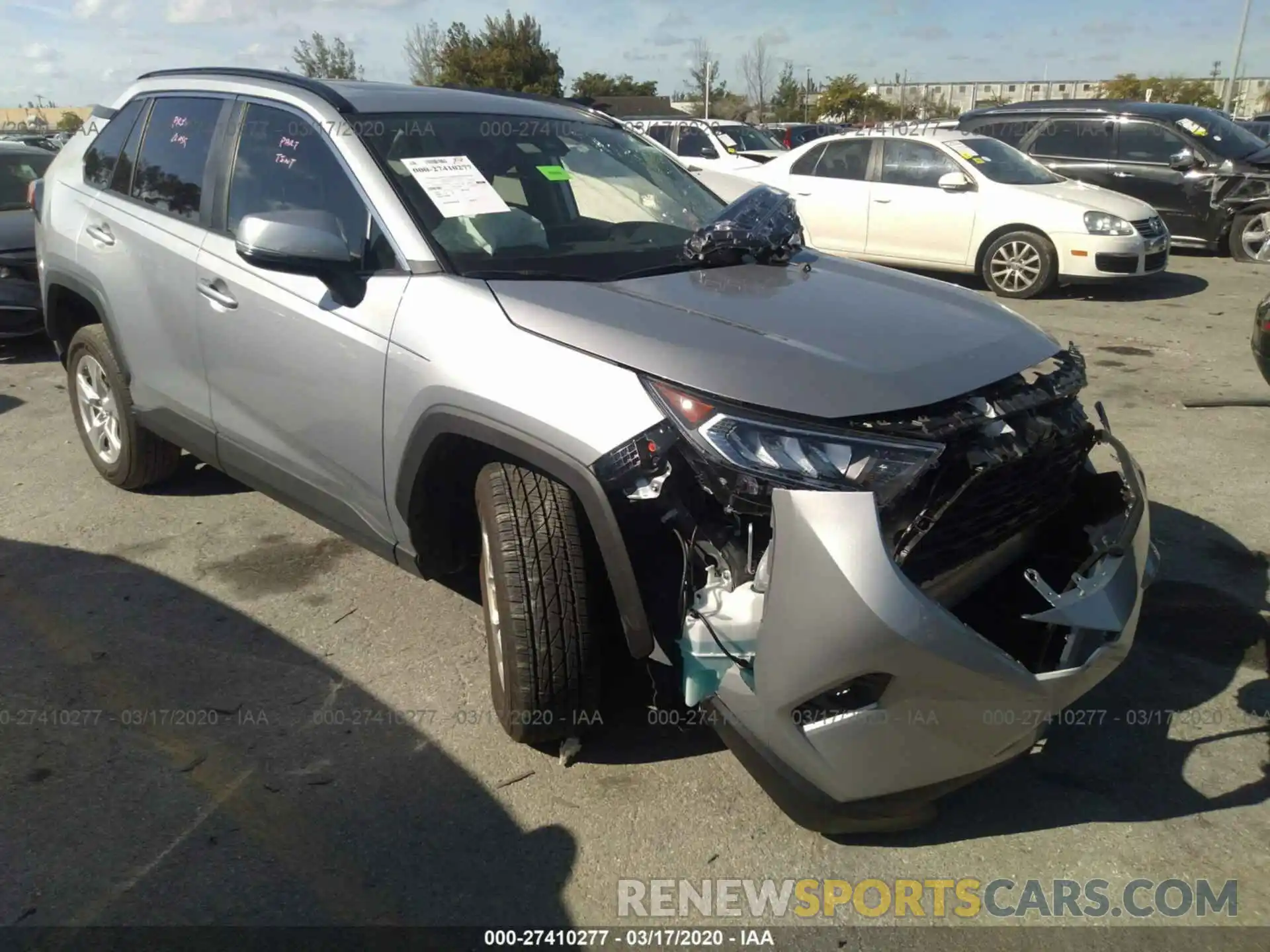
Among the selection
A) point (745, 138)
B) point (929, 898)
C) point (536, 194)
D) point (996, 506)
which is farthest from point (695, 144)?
point (929, 898)

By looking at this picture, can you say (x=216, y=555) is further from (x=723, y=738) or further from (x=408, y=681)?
(x=723, y=738)

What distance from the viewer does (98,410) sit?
15.7ft

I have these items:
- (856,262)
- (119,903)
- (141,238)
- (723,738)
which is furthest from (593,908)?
(141,238)

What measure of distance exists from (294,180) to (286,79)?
476 millimetres

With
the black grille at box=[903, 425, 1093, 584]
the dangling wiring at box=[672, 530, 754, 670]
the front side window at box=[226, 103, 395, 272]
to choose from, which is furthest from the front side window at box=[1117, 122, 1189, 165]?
the dangling wiring at box=[672, 530, 754, 670]

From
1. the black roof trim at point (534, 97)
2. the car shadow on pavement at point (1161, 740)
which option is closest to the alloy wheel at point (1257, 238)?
the car shadow on pavement at point (1161, 740)

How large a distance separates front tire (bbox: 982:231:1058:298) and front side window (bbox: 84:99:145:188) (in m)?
7.79

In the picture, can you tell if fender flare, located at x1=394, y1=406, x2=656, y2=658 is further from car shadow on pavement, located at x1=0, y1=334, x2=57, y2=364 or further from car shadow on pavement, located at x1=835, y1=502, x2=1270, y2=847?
car shadow on pavement, located at x1=0, y1=334, x2=57, y2=364

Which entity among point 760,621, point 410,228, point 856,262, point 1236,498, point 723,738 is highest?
point 410,228

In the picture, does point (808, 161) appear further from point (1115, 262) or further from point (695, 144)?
point (695, 144)

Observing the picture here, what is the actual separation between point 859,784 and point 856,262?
208 centimetres

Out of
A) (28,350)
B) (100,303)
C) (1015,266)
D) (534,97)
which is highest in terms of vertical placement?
(534,97)

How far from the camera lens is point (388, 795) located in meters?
2.76

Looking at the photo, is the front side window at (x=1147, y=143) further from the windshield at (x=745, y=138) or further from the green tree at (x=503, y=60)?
the green tree at (x=503, y=60)
